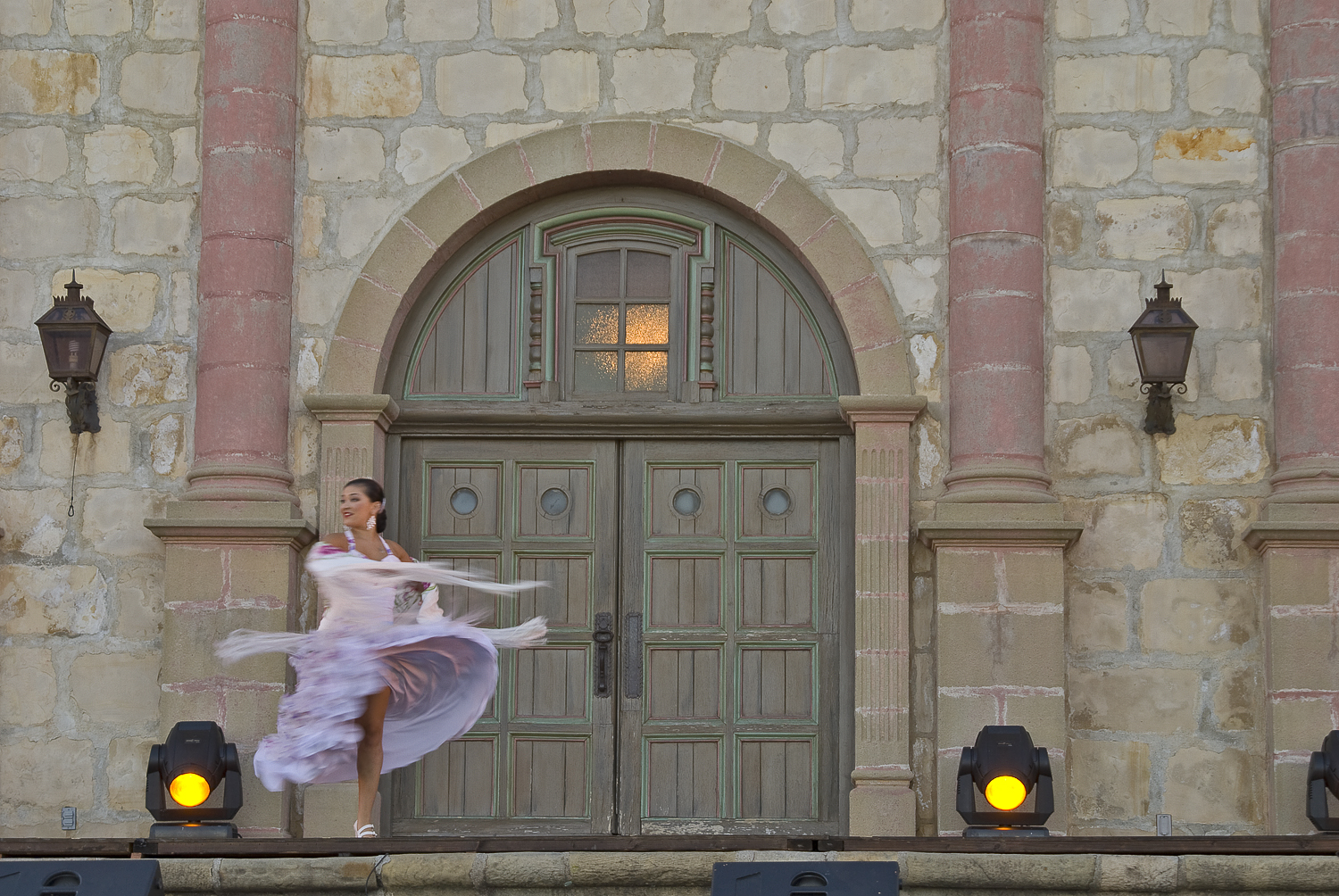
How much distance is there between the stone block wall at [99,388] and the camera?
9.02 meters

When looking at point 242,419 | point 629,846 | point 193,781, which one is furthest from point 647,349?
point 629,846

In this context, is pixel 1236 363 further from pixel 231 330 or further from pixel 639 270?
pixel 231 330

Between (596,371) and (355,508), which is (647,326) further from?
(355,508)

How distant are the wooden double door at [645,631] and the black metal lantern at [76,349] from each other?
Answer: 60.4 inches

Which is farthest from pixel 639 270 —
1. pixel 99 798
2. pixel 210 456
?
pixel 99 798

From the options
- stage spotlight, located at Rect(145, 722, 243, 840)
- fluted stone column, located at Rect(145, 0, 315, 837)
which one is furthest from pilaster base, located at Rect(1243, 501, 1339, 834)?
stage spotlight, located at Rect(145, 722, 243, 840)

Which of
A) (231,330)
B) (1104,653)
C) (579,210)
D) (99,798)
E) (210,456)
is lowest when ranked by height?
(99,798)

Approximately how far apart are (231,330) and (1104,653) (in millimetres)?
4346

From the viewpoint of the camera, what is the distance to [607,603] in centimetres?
931

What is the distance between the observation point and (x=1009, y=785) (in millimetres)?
8086

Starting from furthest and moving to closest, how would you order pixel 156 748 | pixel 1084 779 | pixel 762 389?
pixel 762 389 → pixel 1084 779 → pixel 156 748

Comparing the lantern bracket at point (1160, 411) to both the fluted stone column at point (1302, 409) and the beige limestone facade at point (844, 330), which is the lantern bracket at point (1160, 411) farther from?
the fluted stone column at point (1302, 409)

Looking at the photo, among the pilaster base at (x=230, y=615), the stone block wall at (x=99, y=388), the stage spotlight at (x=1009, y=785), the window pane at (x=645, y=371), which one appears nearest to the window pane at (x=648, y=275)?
the window pane at (x=645, y=371)

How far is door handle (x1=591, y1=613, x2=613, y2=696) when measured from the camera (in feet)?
30.3
